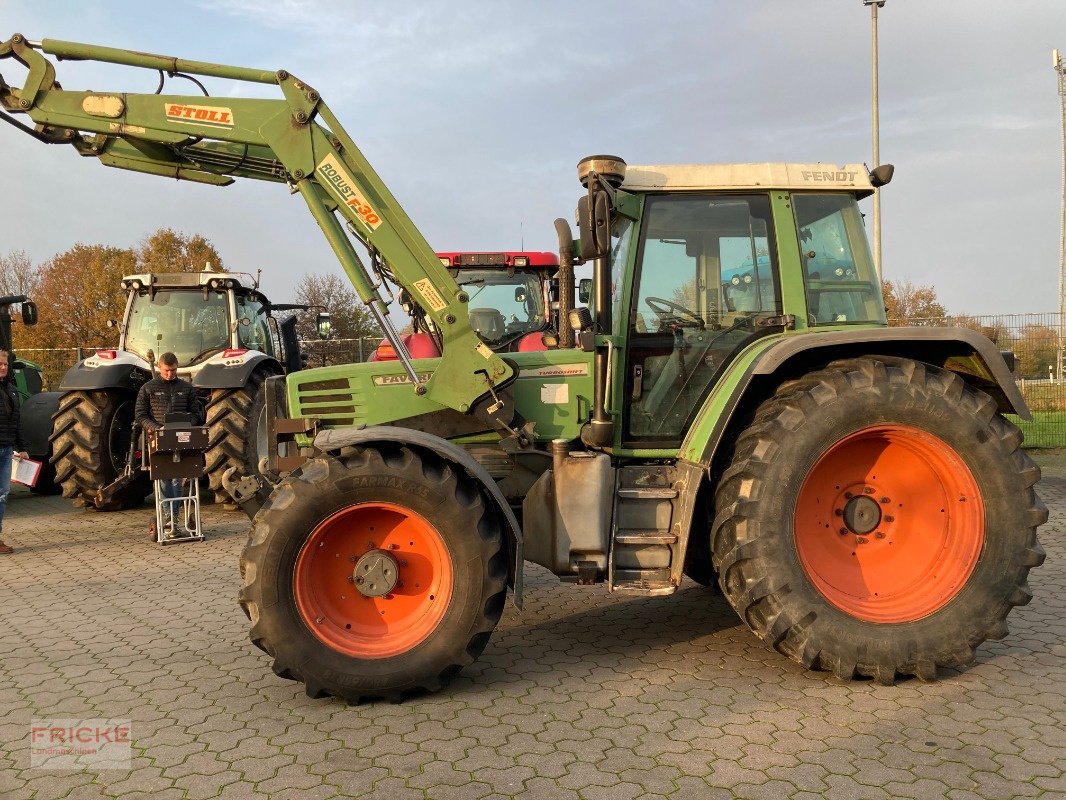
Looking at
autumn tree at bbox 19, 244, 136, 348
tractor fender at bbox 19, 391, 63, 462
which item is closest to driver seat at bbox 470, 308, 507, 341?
tractor fender at bbox 19, 391, 63, 462

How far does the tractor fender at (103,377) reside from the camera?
8.92m

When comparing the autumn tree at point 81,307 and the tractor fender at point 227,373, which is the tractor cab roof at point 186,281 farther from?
the autumn tree at point 81,307

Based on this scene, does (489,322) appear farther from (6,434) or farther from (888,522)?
(888,522)

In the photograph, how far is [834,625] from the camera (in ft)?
12.8

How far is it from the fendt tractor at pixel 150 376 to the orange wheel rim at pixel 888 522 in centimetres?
618

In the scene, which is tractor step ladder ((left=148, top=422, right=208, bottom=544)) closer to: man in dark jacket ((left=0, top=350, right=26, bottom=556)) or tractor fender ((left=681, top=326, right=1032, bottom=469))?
man in dark jacket ((left=0, top=350, right=26, bottom=556))

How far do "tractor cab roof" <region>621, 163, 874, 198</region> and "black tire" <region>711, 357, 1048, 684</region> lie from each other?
1106 mm

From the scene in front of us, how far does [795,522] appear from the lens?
4.06 metres

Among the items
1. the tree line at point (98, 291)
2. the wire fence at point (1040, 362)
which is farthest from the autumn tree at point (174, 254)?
the wire fence at point (1040, 362)

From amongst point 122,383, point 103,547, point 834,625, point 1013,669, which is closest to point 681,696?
point 834,625

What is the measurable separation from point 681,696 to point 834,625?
2.61 feet

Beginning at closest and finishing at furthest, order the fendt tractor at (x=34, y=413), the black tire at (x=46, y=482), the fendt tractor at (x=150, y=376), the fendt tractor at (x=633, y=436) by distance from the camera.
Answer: the fendt tractor at (x=633, y=436)
the fendt tractor at (x=150, y=376)
the fendt tractor at (x=34, y=413)
the black tire at (x=46, y=482)

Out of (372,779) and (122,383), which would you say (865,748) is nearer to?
(372,779)

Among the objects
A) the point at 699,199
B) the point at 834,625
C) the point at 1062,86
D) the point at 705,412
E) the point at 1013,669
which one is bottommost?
the point at 1013,669
